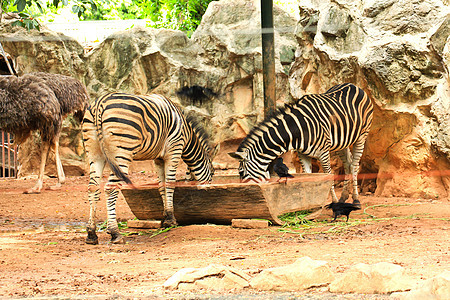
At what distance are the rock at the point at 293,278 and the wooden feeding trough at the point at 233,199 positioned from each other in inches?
98.4

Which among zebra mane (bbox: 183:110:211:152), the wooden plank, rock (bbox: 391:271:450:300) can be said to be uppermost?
zebra mane (bbox: 183:110:211:152)

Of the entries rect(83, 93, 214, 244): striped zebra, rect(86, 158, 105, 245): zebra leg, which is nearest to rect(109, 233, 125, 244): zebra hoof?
rect(83, 93, 214, 244): striped zebra

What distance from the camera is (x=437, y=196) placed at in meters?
7.84

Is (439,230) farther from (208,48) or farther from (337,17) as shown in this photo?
(208,48)

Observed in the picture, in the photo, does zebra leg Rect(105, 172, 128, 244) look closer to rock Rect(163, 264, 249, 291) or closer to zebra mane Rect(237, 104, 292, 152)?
zebra mane Rect(237, 104, 292, 152)

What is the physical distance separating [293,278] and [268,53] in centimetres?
404

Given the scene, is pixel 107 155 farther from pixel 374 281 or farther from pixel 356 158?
pixel 356 158

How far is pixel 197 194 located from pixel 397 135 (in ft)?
12.6

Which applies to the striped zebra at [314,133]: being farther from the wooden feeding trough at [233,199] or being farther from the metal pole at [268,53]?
the wooden feeding trough at [233,199]

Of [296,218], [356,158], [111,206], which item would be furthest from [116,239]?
[356,158]

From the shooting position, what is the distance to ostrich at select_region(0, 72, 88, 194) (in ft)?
29.8

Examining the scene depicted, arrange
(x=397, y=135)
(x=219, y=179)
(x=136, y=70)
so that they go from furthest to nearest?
(x=136, y=70)
(x=397, y=135)
(x=219, y=179)

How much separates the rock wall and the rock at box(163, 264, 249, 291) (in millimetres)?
5489

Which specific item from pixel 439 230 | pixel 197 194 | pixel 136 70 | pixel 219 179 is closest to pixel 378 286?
pixel 439 230
